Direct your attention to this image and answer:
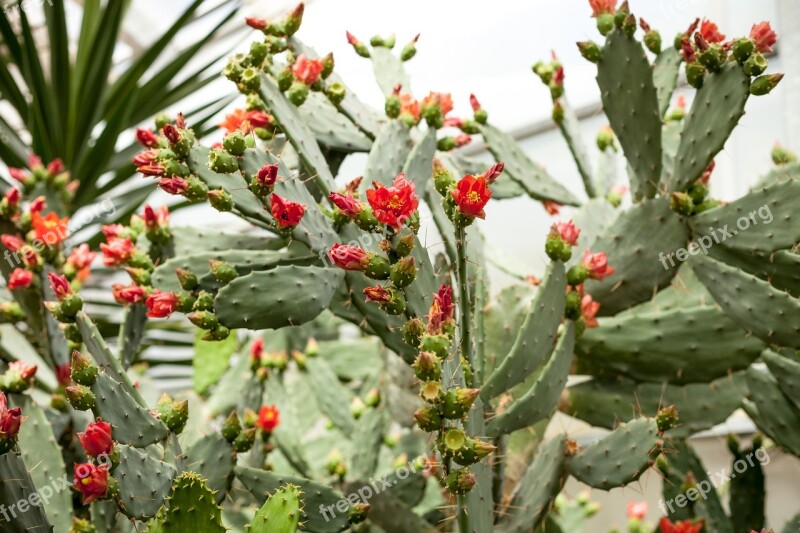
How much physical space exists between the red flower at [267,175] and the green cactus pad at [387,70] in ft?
1.81

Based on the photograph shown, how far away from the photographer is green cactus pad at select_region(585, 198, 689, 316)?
129 cm

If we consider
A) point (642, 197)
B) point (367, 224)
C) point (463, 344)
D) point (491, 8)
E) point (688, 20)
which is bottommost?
point (463, 344)

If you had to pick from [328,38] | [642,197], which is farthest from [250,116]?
[328,38]

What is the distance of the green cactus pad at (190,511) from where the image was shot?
2.91ft

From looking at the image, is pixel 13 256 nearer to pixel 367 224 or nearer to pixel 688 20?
pixel 367 224

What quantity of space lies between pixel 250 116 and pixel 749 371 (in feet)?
2.89

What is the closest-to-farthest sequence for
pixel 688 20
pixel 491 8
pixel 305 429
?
pixel 305 429 → pixel 688 20 → pixel 491 8

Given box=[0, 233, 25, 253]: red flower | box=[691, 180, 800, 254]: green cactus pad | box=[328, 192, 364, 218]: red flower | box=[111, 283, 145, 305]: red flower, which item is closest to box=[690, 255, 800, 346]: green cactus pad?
box=[691, 180, 800, 254]: green cactus pad

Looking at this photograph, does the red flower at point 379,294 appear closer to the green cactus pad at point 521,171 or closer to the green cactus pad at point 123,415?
the green cactus pad at point 123,415

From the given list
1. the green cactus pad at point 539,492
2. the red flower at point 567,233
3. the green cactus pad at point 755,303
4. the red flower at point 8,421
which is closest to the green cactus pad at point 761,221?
the green cactus pad at point 755,303

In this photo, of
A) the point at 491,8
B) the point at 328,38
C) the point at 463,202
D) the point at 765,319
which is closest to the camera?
the point at 463,202

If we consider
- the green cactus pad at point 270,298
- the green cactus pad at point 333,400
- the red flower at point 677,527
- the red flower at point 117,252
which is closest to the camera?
the green cactus pad at point 270,298

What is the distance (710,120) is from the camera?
1185mm

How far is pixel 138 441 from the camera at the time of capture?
1.00 m
